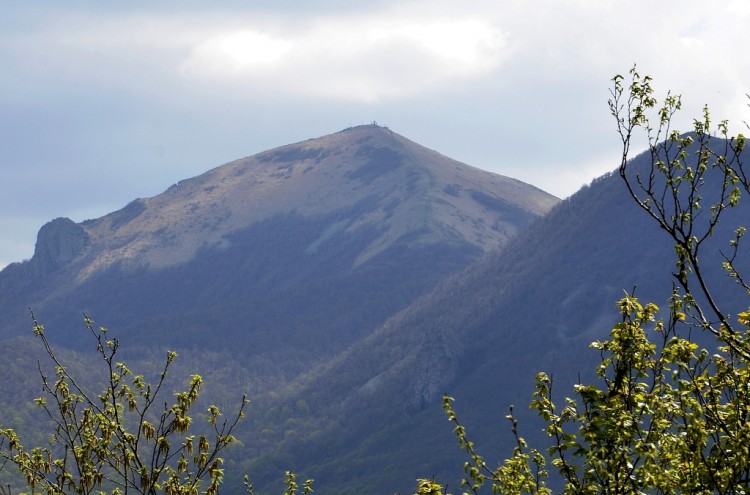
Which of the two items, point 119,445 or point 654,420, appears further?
point 119,445

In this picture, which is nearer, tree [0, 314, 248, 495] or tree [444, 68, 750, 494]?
tree [444, 68, 750, 494]

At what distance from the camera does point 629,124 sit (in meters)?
30.6

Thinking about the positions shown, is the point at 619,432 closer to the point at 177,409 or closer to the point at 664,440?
the point at 664,440

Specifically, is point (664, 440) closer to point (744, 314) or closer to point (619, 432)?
point (619, 432)

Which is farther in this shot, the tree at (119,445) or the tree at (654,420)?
the tree at (119,445)

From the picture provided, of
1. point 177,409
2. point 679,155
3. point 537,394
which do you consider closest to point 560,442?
point 537,394

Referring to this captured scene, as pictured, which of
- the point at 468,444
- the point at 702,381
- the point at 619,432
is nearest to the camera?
the point at 619,432

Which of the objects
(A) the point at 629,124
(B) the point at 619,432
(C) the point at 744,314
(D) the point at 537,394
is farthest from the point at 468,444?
(A) the point at 629,124

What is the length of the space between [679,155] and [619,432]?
8.63 m

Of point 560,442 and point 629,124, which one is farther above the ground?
point 629,124

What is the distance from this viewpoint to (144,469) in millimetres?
29734

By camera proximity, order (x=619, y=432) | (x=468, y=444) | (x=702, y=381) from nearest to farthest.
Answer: (x=619, y=432) < (x=702, y=381) < (x=468, y=444)

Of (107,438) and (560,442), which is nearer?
(560,442)

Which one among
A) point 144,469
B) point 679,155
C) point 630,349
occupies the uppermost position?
point 679,155
